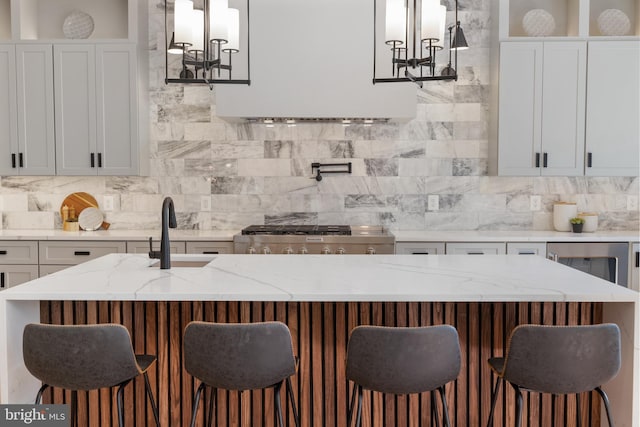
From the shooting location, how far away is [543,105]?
451 centimetres

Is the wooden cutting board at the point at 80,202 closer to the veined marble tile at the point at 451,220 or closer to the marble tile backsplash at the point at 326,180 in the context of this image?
the marble tile backsplash at the point at 326,180

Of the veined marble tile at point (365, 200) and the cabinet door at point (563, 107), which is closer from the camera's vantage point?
the cabinet door at point (563, 107)

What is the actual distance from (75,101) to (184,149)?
3.08ft

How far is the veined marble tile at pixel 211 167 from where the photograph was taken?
4906 mm

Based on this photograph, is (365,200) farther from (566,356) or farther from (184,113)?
(566,356)

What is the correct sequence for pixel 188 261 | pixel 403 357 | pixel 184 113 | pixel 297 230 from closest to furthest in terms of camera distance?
pixel 403 357 < pixel 188 261 < pixel 297 230 < pixel 184 113

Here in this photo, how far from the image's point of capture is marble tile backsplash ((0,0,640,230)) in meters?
4.86

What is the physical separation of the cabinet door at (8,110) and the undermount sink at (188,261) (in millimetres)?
2311

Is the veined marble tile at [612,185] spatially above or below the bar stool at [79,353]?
above

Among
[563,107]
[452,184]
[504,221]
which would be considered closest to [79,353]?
[452,184]

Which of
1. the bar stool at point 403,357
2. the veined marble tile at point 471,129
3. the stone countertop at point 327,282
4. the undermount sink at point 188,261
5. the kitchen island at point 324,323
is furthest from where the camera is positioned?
the veined marble tile at point 471,129

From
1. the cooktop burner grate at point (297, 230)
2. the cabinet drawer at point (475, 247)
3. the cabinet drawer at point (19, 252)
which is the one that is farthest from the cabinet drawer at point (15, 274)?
the cabinet drawer at point (475, 247)

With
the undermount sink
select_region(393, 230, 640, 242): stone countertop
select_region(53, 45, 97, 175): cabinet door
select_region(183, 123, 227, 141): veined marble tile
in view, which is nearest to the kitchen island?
the undermount sink

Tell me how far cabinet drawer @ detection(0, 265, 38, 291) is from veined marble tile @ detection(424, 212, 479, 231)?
3.24m
